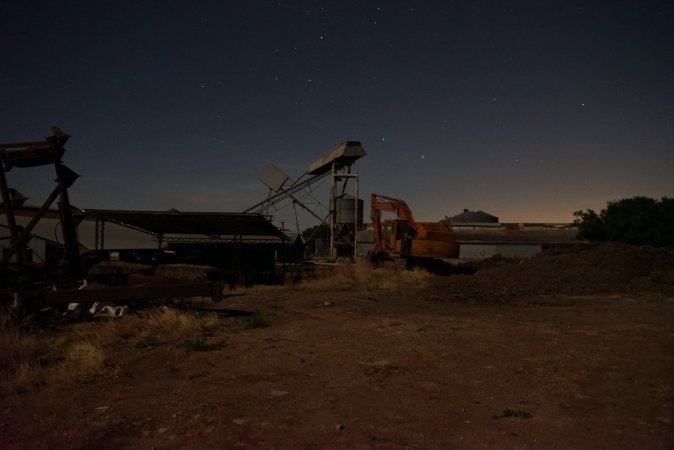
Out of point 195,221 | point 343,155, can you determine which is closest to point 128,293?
point 195,221

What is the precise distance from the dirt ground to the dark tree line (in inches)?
1031

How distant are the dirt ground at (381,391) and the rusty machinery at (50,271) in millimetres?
1994

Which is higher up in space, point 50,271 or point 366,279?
point 50,271

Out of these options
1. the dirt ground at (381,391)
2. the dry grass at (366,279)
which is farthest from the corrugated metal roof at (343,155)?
the dirt ground at (381,391)

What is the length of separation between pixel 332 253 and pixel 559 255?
46.4 ft

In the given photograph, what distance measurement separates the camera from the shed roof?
54.6ft

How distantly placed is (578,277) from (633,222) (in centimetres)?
1855

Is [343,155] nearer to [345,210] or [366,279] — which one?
[345,210]

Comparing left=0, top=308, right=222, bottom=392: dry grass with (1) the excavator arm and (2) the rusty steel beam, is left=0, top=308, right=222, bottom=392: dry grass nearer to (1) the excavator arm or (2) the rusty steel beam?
(2) the rusty steel beam

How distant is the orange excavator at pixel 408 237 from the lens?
923 inches

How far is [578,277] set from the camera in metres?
18.8

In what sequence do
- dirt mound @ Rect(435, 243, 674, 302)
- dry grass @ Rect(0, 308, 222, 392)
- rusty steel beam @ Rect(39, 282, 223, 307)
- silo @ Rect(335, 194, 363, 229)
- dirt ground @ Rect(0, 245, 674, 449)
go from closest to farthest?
dirt ground @ Rect(0, 245, 674, 449) < dry grass @ Rect(0, 308, 222, 392) < rusty steel beam @ Rect(39, 282, 223, 307) < dirt mound @ Rect(435, 243, 674, 302) < silo @ Rect(335, 194, 363, 229)

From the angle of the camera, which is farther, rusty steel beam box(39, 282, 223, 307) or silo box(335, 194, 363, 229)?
silo box(335, 194, 363, 229)

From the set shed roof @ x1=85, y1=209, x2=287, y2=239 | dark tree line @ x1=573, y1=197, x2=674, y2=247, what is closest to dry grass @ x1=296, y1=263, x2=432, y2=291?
shed roof @ x1=85, y1=209, x2=287, y2=239
